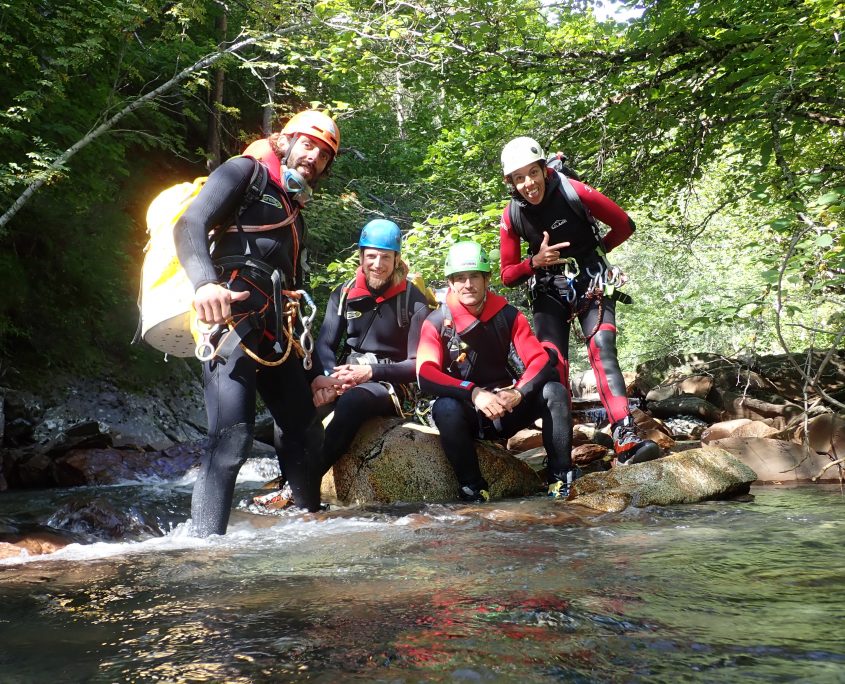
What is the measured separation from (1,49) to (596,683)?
890 centimetres

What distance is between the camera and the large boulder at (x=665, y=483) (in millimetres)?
4645

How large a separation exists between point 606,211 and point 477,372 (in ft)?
5.63

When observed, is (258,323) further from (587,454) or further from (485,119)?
(485,119)

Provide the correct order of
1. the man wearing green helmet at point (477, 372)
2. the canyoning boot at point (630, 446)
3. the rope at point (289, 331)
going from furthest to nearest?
the man wearing green helmet at point (477, 372), the canyoning boot at point (630, 446), the rope at point (289, 331)

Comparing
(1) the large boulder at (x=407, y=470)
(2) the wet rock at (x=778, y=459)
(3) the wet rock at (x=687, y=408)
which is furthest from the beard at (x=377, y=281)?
(3) the wet rock at (x=687, y=408)

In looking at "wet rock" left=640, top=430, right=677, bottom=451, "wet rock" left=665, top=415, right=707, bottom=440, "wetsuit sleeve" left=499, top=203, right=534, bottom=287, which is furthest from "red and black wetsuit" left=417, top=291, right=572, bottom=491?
"wet rock" left=665, top=415, right=707, bottom=440

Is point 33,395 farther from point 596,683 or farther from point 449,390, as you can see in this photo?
point 596,683

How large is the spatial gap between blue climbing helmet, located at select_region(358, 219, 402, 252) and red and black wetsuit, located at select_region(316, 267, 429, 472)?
0.37 meters

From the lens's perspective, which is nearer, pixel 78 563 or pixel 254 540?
pixel 78 563

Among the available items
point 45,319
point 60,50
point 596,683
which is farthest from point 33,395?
point 596,683

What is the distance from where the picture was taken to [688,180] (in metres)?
9.55

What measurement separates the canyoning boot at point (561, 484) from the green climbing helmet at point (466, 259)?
174 cm

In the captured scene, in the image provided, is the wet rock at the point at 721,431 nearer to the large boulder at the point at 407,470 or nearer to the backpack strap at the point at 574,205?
the large boulder at the point at 407,470

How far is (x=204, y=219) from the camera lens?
3604 mm
